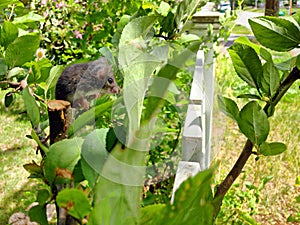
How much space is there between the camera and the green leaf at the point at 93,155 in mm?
288

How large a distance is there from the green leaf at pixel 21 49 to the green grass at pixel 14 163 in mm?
2153

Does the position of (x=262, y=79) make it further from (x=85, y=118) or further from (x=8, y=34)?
(x=8, y=34)

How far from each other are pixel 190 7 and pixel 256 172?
287cm

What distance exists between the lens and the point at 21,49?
52cm

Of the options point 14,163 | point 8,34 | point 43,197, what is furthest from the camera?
point 14,163

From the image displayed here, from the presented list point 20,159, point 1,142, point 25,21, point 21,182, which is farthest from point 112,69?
point 1,142

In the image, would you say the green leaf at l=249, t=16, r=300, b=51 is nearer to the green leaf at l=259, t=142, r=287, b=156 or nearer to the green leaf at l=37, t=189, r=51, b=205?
the green leaf at l=259, t=142, r=287, b=156

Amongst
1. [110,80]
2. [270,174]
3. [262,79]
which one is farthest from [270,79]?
[270,174]

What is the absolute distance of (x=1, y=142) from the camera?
415 cm

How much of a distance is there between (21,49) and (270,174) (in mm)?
2951

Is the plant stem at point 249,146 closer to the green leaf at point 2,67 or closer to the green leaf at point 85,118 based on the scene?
the green leaf at point 85,118

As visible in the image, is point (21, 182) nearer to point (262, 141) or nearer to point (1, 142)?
point (1, 142)

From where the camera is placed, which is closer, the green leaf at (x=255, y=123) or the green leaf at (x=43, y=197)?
the green leaf at (x=43, y=197)

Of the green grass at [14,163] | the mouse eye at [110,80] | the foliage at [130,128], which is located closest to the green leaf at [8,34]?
the foliage at [130,128]
